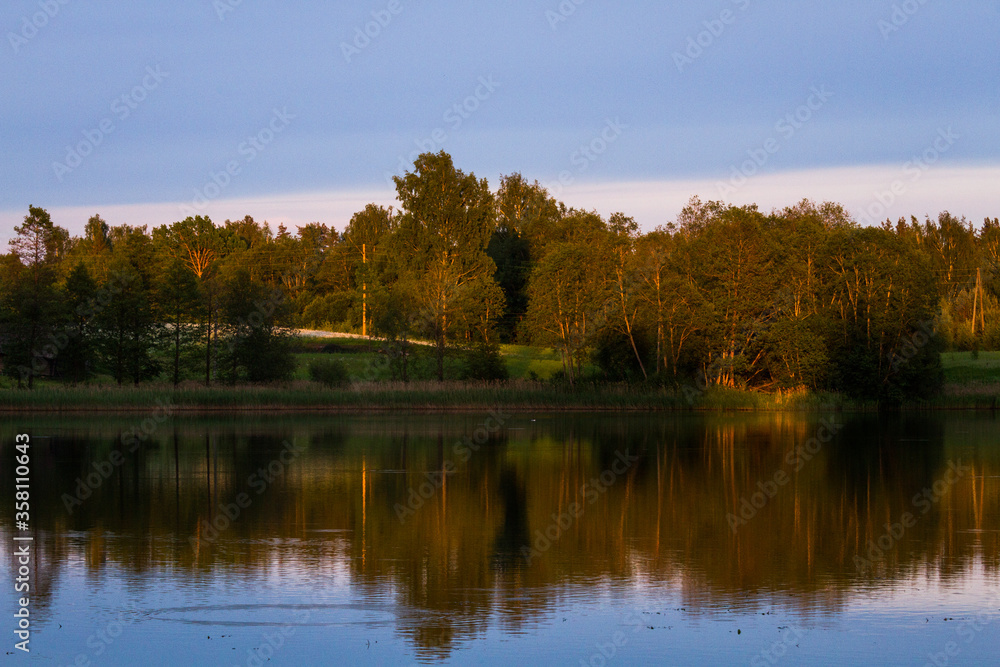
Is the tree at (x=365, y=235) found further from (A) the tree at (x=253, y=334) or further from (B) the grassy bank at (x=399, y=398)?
(B) the grassy bank at (x=399, y=398)

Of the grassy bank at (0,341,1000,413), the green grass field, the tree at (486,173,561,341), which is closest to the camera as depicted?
the grassy bank at (0,341,1000,413)

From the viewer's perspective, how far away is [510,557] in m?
15.0

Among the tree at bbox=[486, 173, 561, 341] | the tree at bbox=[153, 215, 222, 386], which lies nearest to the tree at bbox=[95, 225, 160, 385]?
the tree at bbox=[486, 173, 561, 341]

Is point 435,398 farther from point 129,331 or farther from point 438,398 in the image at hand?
point 129,331

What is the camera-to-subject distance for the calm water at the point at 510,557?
1086 cm

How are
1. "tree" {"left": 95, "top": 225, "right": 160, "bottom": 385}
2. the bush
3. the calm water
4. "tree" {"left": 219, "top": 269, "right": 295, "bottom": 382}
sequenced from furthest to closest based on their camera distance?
"tree" {"left": 95, "top": 225, "right": 160, "bottom": 385}, "tree" {"left": 219, "top": 269, "right": 295, "bottom": 382}, the bush, the calm water

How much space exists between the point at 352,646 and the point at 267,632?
105cm

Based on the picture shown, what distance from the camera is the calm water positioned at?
428 inches

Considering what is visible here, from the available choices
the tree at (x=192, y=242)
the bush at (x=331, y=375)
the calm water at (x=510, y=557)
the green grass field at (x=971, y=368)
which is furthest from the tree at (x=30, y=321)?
the tree at (x=192, y=242)

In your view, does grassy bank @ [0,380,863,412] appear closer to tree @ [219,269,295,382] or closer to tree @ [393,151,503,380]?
tree @ [219,269,295,382]

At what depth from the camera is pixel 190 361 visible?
59.5 m

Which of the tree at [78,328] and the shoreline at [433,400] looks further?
the tree at [78,328]

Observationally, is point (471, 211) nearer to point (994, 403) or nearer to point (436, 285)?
point (436, 285)

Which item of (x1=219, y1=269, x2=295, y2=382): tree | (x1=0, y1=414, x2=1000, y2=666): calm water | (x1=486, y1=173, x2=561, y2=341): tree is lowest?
(x1=0, y1=414, x2=1000, y2=666): calm water
